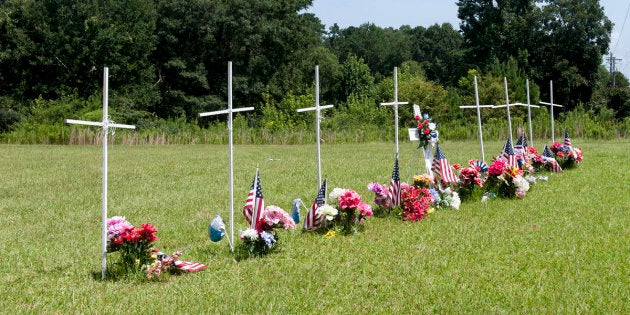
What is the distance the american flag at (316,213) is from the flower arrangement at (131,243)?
8.86 ft

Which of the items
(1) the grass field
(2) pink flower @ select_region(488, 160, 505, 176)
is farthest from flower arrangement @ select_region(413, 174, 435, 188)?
(2) pink flower @ select_region(488, 160, 505, 176)

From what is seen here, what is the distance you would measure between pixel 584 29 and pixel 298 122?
23072 mm

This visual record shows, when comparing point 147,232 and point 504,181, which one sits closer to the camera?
point 147,232

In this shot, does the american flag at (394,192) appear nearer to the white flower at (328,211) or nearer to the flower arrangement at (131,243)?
the white flower at (328,211)

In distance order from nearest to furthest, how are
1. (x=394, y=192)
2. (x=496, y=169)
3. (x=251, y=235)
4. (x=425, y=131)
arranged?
(x=251, y=235) < (x=394, y=192) < (x=425, y=131) < (x=496, y=169)

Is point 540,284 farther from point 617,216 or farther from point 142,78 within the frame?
point 142,78

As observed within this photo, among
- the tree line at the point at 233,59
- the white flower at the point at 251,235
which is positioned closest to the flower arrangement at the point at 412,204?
the white flower at the point at 251,235

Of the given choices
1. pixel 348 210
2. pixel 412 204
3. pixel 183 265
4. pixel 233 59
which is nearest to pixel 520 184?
pixel 412 204

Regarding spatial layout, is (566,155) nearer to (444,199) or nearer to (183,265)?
(444,199)

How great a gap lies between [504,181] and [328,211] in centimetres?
492

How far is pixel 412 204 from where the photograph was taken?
410 inches

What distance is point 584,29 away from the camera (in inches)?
1949

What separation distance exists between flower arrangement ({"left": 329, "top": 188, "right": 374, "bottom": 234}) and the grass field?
266 millimetres

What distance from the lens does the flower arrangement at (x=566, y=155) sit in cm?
1738
